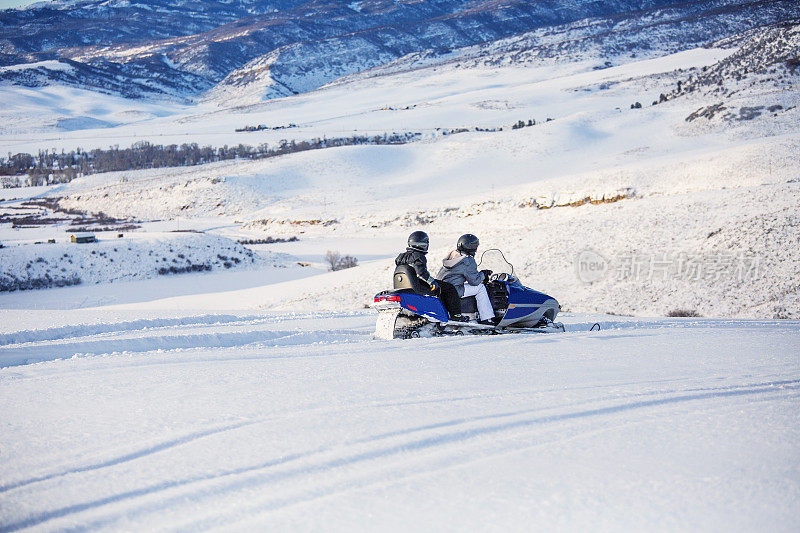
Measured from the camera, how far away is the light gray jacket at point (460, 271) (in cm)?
1051

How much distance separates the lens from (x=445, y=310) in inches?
414

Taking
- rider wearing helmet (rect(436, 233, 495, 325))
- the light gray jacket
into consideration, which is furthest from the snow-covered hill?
the light gray jacket

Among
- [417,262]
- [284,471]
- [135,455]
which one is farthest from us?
[417,262]

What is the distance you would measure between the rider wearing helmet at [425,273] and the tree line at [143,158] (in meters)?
95.3

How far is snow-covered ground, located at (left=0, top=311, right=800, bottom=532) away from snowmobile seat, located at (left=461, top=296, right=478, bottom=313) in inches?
85.5

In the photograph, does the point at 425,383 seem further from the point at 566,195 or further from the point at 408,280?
the point at 566,195

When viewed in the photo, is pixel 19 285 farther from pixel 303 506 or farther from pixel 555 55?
pixel 555 55

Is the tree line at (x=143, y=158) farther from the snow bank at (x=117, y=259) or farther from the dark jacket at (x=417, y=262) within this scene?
the dark jacket at (x=417, y=262)

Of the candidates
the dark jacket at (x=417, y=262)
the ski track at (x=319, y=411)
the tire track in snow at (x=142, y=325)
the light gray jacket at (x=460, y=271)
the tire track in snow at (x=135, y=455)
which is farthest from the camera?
the tire track in snow at (x=142, y=325)

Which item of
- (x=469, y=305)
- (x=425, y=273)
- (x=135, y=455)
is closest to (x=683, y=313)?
(x=469, y=305)

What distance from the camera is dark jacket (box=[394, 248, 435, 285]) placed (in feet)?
33.2

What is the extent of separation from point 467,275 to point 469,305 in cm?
57

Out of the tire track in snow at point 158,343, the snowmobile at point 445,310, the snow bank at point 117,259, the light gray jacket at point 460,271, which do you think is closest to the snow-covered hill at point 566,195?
the snow bank at point 117,259

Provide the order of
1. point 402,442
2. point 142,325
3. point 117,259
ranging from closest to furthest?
point 402,442 < point 142,325 < point 117,259
